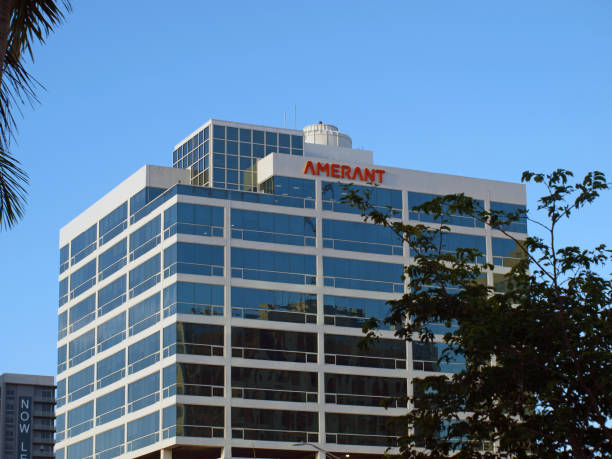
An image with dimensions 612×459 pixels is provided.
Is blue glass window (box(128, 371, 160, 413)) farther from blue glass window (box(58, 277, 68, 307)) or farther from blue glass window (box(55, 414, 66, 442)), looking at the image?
blue glass window (box(58, 277, 68, 307))


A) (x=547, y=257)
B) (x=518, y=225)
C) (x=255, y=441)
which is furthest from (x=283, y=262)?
(x=547, y=257)

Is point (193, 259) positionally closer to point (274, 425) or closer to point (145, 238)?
point (145, 238)

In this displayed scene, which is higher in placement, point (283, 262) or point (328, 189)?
point (328, 189)

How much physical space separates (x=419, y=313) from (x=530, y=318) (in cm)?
241

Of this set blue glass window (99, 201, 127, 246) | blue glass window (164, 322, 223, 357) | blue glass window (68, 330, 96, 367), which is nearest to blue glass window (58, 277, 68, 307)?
blue glass window (68, 330, 96, 367)

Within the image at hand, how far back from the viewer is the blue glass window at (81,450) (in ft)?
271

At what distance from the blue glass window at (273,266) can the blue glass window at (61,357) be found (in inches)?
845

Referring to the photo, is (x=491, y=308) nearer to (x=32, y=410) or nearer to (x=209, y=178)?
(x=209, y=178)

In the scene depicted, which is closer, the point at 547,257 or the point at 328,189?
the point at 547,257

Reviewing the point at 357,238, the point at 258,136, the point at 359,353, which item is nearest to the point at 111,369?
the point at 359,353

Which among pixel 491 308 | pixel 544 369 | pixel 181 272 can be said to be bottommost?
pixel 544 369

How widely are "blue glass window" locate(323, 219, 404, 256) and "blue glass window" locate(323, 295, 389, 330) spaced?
3.79m

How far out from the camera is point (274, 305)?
2995 inches

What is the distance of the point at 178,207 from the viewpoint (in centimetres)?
7469
